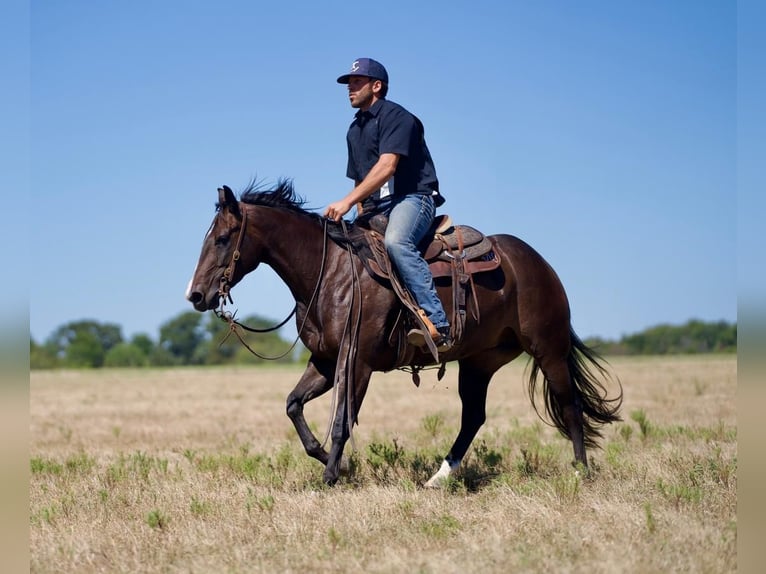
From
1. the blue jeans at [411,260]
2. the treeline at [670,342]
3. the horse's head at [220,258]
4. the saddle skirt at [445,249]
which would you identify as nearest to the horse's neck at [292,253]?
the horse's head at [220,258]

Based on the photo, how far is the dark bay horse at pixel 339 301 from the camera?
22.4ft

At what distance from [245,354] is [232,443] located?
68.3 metres

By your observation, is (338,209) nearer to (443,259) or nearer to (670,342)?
(443,259)

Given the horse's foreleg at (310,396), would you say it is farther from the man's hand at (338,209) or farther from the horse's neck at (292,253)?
the man's hand at (338,209)

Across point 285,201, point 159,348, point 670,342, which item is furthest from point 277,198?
point 159,348

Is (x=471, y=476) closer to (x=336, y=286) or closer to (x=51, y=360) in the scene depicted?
(x=336, y=286)

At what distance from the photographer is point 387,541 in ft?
17.5

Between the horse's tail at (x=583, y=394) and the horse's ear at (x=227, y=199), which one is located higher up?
the horse's ear at (x=227, y=199)

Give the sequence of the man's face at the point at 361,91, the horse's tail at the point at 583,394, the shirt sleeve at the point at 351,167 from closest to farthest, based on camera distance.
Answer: the man's face at the point at 361,91, the shirt sleeve at the point at 351,167, the horse's tail at the point at 583,394

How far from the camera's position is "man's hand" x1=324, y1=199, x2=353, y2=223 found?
22.9 feet

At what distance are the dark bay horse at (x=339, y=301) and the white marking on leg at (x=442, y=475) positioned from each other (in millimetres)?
13

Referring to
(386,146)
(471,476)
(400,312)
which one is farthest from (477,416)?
(386,146)

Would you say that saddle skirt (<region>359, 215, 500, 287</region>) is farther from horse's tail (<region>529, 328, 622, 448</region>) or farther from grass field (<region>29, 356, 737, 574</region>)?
grass field (<region>29, 356, 737, 574</region>)
